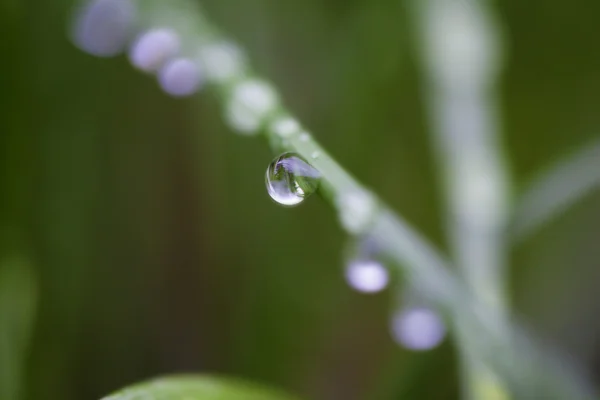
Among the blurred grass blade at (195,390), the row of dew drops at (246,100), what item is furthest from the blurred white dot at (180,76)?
the blurred grass blade at (195,390)

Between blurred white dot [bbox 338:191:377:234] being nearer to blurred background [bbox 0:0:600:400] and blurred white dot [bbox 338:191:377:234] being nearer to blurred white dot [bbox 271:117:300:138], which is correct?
blurred white dot [bbox 271:117:300:138]

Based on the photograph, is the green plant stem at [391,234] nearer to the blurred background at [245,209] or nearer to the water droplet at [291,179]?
the water droplet at [291,179]

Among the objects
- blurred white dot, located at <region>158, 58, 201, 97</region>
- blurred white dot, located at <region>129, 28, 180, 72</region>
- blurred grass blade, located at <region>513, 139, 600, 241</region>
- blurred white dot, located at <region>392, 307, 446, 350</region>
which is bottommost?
blurred white dot, located at <region>392, 307, 446, 350</region>

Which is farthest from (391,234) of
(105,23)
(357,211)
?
(105,23)

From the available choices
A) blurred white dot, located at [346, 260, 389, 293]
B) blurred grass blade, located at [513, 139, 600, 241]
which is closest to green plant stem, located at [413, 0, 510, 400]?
blurred grass blade, located at [513, 139, 600, 241]

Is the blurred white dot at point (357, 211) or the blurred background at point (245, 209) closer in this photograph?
the blurred white dot at point (357, 211)

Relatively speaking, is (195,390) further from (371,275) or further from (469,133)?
(469,133)

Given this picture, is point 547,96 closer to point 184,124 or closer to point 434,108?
point 434,108
